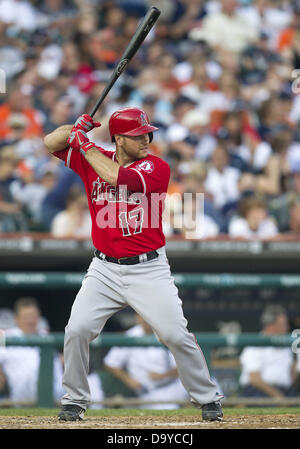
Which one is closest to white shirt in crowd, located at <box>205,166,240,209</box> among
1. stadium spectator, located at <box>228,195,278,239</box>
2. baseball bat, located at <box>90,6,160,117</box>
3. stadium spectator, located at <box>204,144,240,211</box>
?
stadium spectator, located at <box>204,144,240,211</box>

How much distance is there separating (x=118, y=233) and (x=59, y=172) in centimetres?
379

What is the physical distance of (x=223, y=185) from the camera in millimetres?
8430

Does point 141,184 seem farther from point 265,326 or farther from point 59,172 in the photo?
point 59,172

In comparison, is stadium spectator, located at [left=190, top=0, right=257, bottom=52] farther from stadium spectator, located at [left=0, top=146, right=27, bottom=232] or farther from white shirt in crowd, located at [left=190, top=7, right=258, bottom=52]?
stadium spectator, located at [left=0, top=146, right=27, bottom=232]

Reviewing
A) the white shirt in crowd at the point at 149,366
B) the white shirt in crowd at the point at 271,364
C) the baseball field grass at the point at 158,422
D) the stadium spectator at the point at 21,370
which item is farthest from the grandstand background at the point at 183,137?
the baseball field grass at the point at 158,422

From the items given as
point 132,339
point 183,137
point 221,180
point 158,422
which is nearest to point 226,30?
point 183,137

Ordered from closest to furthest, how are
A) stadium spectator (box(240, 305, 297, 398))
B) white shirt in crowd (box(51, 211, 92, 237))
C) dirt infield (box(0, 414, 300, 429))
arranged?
dirt infield (box(0, 414, 300, 429)), stadium spectator (box(240, 305, 297, 398)), white shirt in crowd (box(51, 211, 92, 237))

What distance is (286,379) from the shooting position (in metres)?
6.55

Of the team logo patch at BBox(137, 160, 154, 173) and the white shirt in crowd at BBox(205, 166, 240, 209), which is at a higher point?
the white shirt in crowd at BBox(205, 166, 240, 209)

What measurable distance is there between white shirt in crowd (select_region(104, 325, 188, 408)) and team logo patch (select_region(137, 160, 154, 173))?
2.40 m

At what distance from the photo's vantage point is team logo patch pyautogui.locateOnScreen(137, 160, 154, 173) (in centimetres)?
432

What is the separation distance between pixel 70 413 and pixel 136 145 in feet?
4.85

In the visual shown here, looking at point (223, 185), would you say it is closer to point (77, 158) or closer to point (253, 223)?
point (253, 223)
